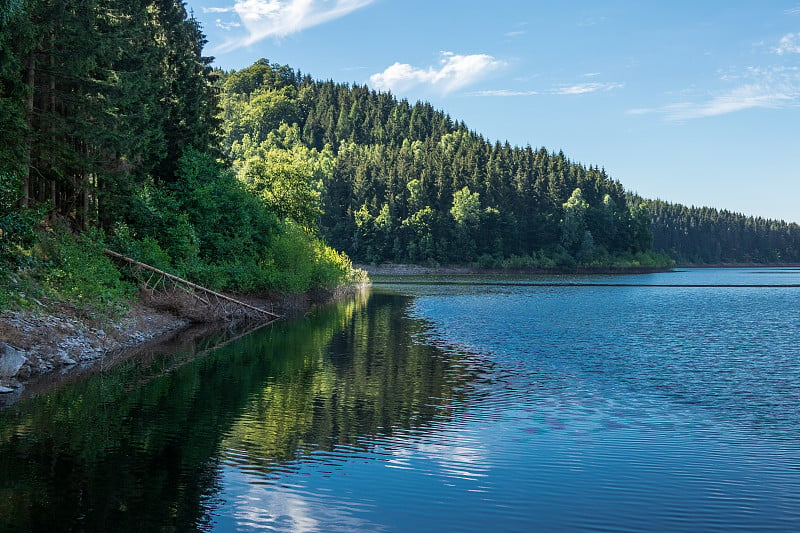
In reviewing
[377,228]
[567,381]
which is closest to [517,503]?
[567,381]

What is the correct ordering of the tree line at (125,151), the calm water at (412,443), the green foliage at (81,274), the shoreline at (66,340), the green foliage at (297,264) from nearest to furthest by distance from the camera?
the calm water at (412,443), the shoreline at (66,340), the tree line at (125,151), the green foliage at (81,274), the green foliage at (297,264)

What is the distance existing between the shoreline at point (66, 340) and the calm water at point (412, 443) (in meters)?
1.59

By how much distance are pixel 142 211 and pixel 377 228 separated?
142 meters

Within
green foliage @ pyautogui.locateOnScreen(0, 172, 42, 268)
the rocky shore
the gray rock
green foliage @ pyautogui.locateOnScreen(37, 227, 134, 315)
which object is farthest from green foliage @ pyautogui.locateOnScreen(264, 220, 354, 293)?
the gray rock

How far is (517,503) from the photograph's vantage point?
548 inches

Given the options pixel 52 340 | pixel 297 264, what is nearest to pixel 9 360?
pixel 52 340

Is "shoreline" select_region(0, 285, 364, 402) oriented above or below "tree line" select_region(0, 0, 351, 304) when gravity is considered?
below

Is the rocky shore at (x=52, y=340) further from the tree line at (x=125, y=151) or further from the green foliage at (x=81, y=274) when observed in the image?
the tree line at (x=125, y=151)

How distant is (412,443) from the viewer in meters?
18.3

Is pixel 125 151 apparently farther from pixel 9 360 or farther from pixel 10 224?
pixel 9 360

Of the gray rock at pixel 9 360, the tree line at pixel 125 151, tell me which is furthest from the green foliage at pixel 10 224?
the gray rock at pixel 9 360

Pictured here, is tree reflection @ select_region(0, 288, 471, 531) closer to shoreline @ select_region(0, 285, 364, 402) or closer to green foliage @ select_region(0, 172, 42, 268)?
shoreline @ select_region(0, 285, 364, 402)

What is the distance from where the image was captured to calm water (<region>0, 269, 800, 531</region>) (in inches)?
520

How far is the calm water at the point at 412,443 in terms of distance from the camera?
13.2 metres
